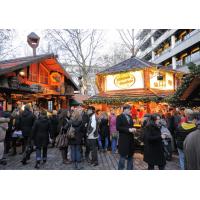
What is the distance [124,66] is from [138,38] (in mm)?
14972

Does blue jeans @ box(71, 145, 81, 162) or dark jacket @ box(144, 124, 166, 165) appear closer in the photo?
dark jacket @ box(144, 124, 166, 165)

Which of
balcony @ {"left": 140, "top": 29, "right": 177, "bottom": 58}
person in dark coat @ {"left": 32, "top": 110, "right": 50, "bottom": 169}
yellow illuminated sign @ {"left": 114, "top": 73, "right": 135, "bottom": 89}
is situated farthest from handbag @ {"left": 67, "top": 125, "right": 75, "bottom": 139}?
balcony @ {"left": 140, "top": 29, "right": 177, "bottom": 58}

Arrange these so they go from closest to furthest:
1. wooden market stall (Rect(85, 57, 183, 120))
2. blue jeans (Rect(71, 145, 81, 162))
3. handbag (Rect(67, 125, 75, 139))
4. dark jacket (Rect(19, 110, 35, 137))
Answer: handbag (Rect(67, 125, 75, 139)), blue jeans (Rect(71, 145, 81, 162)), dark jacket (Rect(19, 110, 35, 137)), wooden market stall (Rect(85, 57, 183, 120))

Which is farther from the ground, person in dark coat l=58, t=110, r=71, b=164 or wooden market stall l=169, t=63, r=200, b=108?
wooden market stall l=169, t=63, r=200, b=108

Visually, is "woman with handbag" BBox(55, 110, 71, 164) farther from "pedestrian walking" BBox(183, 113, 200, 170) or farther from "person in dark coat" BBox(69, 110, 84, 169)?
"pedestrian walking" BBox(183, 113, 200, 170)

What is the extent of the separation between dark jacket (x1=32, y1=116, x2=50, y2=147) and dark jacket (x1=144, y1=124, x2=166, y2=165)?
10.5ft

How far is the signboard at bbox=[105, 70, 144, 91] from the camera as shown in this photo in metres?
13.9

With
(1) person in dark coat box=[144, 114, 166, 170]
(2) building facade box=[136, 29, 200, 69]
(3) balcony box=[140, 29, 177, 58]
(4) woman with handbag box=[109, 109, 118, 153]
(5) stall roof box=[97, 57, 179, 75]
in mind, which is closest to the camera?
(1) person in dark coat box=[144, 114, 166, 170]

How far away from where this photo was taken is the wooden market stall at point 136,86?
13.5 m

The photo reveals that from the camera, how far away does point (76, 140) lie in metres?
7.02

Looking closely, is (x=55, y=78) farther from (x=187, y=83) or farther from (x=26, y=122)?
(x=187, y=83)

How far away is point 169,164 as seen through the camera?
7520mm

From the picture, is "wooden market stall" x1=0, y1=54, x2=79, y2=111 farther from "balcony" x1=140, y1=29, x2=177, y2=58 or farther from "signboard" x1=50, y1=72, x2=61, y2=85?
"balcony" x1=140, y1=29, x2=177, y2=58

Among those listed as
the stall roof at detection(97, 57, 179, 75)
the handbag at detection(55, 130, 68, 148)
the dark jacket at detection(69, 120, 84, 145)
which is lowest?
the handbag at detection(55, 130, 68, 148)
